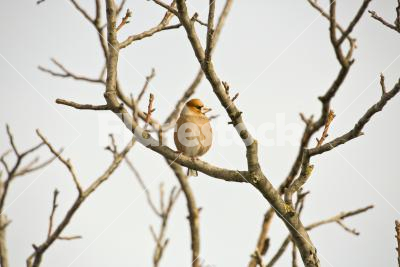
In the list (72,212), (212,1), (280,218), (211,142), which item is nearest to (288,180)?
(280,218)

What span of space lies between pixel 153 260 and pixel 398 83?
8.35 feet

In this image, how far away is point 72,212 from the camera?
3.44 meters

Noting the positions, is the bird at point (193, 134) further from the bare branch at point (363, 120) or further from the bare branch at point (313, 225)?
the bare branch at point (363, 120)

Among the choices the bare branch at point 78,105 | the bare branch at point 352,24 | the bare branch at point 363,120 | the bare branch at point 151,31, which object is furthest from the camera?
the bare branch at point 151,31

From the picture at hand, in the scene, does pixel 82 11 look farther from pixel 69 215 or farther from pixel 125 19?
pixel 69 215

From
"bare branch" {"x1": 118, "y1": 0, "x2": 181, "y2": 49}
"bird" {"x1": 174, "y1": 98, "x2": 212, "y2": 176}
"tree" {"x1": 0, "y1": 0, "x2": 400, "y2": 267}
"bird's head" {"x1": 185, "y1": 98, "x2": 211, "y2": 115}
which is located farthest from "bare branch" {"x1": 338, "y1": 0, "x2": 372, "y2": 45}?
"bird's head" {"x1": 185, "y1": 98, "x2": 211, "y2": 115}

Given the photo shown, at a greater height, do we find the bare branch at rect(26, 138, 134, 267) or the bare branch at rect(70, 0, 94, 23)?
the bare branch at rect(70, 0, 94, 23)

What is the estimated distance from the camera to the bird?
5500mm

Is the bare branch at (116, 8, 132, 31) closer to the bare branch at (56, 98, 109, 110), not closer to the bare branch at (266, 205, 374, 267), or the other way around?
the bare branch at (56, 98, 109, 110)

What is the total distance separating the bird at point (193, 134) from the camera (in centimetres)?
550

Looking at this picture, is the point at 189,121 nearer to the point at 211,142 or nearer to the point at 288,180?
the point at 211,142

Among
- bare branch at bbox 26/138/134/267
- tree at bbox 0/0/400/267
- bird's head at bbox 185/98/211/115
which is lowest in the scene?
bare branch at bbox 26/138/134/267

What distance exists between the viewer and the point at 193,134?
18.1 ft

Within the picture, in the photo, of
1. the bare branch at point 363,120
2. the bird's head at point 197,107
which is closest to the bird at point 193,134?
the bird's head at point 197,107
